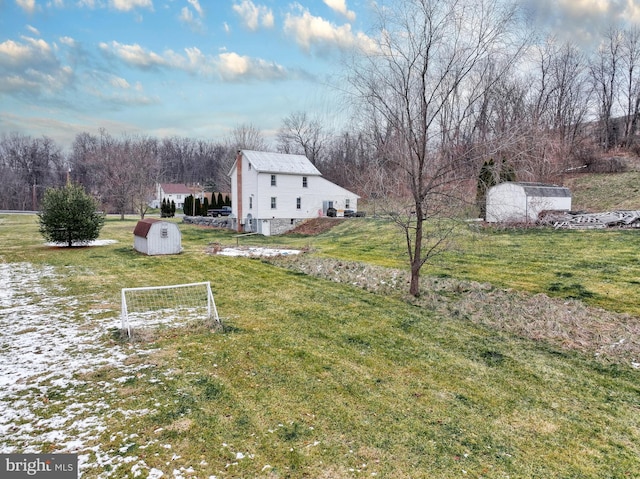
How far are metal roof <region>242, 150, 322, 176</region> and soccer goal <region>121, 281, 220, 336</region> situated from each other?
20267mm

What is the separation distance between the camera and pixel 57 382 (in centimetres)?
543

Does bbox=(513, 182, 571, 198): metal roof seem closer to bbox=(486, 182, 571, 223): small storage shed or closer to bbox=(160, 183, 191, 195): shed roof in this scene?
bbox=(486, 182, 571, 223): small storage shed

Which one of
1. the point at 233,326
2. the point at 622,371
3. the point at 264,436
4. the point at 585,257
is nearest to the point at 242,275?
the point at 233,326

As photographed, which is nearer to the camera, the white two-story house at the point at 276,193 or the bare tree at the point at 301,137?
the white two-story house at the point at 276,193

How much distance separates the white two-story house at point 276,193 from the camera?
100 ft

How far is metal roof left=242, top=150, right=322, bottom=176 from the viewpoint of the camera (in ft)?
101

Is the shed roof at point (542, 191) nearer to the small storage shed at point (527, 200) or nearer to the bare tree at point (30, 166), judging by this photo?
the small storage shed at point (527, 200)

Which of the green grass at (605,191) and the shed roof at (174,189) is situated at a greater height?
the shed roof at (174,189)

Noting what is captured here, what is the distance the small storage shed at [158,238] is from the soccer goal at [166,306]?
7.81 meters

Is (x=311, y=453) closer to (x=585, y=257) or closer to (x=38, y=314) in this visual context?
(x=38, y=314)

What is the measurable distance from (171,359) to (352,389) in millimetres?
3092

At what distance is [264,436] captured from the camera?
4.21 meters

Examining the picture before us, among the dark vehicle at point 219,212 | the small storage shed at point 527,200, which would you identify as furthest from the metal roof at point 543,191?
the dark vehicle at point 219,212

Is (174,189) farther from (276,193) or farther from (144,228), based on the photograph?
(144,228)
